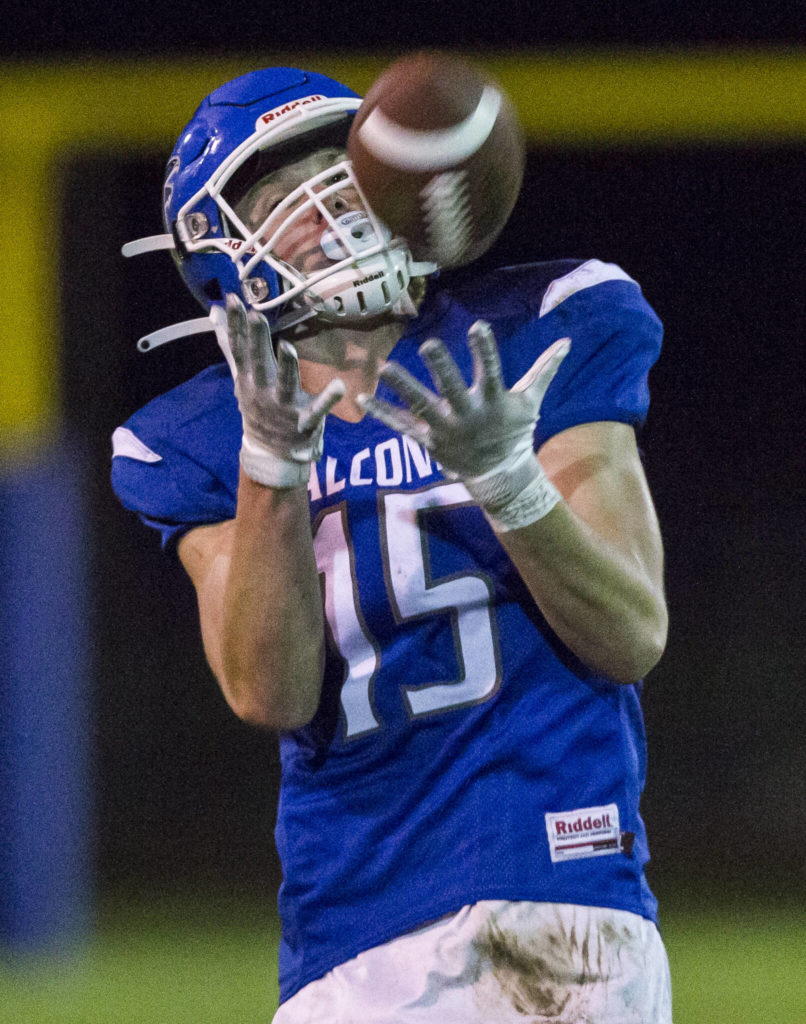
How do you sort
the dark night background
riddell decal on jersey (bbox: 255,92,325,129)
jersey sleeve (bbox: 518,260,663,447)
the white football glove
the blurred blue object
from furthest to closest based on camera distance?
the dark night background < the blurred blue object < riddell decal on jersey (bbox: 255,92,325,129) < jersey sleeve (bbox: 518,260,663,447) < the white football glove

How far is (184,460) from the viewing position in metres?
1.43

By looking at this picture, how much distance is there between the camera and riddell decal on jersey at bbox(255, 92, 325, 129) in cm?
140

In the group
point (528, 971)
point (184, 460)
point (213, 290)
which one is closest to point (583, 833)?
point (528, 971)

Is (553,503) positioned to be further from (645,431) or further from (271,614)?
(645,431)

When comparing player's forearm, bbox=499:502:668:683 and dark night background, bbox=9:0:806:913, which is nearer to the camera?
player's forearm, bbox=499:502:668:683

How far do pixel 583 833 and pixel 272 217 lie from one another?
26.3 inches

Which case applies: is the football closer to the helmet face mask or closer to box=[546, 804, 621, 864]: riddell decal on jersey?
the helmet face mask

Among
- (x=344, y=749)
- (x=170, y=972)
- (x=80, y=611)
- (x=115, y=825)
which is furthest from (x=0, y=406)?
(x=344, y=749)

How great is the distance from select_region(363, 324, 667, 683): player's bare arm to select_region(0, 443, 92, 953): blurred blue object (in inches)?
101

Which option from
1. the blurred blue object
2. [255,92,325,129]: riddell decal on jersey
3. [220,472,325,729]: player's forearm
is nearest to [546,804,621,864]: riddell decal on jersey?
[220,472,325,729]: player's forearm

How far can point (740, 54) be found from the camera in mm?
3625

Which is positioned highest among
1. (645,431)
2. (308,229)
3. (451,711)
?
(308,229)

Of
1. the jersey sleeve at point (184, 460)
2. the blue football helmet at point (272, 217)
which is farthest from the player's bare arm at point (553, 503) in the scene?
the jersey sleeve at point (184, 460)

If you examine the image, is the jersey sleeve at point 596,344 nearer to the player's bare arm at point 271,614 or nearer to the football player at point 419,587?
the football player at point 419,587
